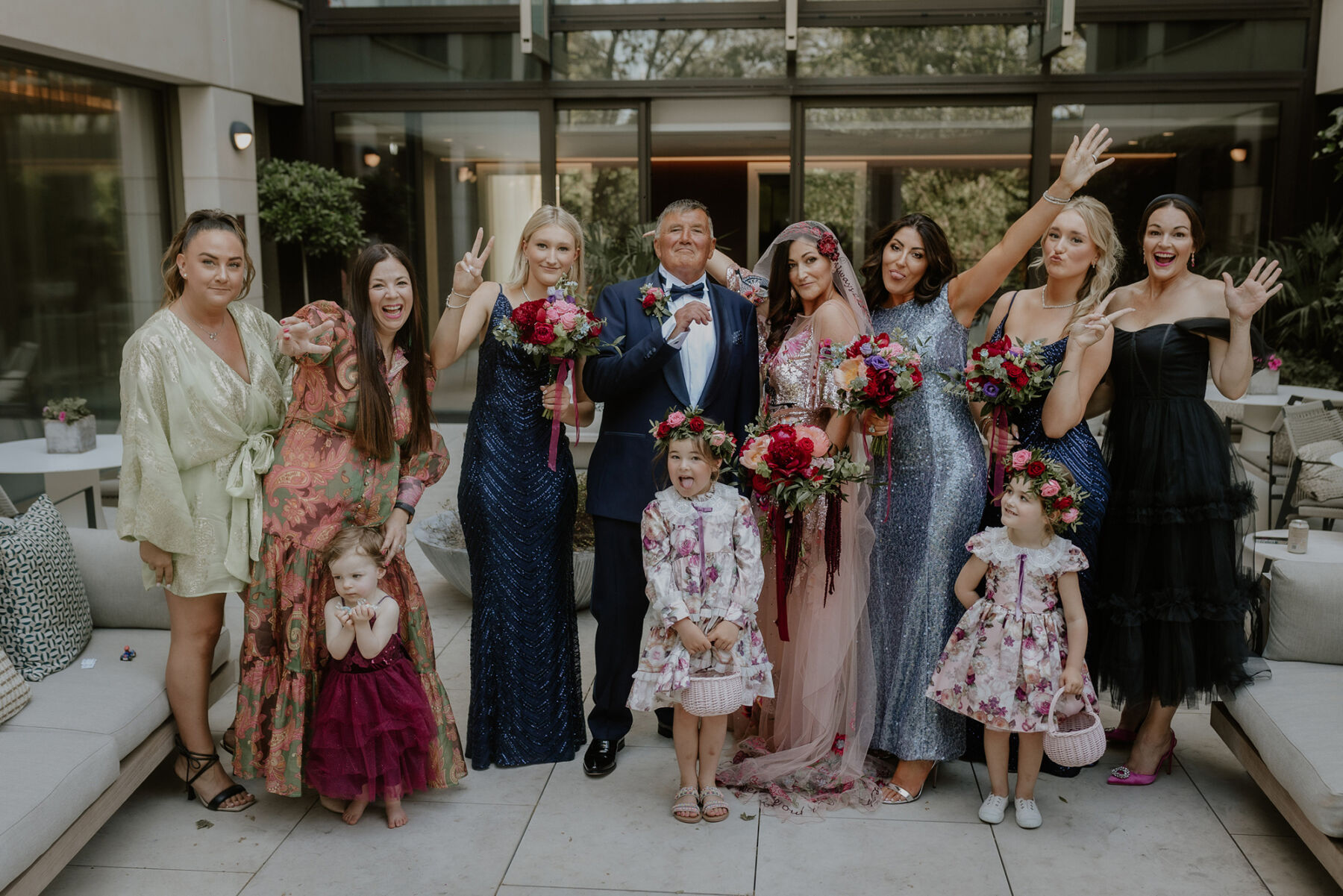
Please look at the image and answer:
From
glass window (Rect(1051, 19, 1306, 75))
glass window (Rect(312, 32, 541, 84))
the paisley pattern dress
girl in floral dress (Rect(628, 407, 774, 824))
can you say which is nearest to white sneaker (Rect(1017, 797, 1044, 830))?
girl in floral dress (Rect(628, 407, 774, 824))

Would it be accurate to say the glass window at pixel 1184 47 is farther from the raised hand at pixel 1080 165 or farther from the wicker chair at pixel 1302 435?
the raised hand at pixel 1080 165

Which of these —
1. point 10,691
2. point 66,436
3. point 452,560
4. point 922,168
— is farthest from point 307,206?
point 10,691

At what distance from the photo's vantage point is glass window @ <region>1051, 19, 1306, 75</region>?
8922 millimetres

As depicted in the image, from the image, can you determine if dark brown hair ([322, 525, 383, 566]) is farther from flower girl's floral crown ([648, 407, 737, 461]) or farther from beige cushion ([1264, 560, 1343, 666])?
beige cushion ([1264, 560, 1343, 666])

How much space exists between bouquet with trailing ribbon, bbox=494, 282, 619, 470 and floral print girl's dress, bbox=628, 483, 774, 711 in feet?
1.86

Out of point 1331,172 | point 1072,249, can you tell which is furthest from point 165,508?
point 1331,172

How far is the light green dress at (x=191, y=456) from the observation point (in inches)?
130

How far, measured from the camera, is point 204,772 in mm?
3600

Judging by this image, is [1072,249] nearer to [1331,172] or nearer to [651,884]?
[651,884]

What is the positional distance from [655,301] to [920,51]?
6633mm

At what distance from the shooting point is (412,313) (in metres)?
3.61

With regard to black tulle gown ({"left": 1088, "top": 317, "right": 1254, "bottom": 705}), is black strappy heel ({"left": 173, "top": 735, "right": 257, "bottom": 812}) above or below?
below

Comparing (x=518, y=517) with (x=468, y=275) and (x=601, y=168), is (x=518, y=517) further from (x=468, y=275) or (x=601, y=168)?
(x=601, y=168)

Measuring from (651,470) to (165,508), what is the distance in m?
1.54
